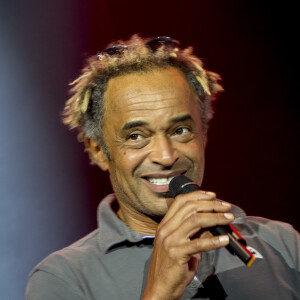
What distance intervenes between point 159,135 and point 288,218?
5.73ft


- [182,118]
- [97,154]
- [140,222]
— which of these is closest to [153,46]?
[182,118]

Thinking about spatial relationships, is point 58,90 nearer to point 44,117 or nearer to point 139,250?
point 44,117

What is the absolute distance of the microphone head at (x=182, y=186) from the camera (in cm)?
144

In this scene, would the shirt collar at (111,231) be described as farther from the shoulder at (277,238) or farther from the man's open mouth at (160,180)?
the shoulder at (277,238)

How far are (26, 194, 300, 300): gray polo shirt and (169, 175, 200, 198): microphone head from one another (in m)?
0.34

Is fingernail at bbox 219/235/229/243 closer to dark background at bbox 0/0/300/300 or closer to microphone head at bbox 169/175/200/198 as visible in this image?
microphone head at bbox 169/175/200/198

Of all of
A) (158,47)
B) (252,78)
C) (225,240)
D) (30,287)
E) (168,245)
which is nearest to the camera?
(225,240)

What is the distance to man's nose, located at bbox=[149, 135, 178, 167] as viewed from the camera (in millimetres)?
1718

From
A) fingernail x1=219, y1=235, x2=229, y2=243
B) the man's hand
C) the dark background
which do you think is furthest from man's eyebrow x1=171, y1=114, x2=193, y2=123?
the dark background

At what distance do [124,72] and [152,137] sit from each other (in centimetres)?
33

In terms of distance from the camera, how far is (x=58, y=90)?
261 cm

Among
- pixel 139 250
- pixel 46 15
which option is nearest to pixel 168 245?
pixel 139 250

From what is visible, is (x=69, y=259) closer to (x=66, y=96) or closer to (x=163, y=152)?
(x=163, y=152)

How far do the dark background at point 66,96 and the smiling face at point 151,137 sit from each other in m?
0.76
